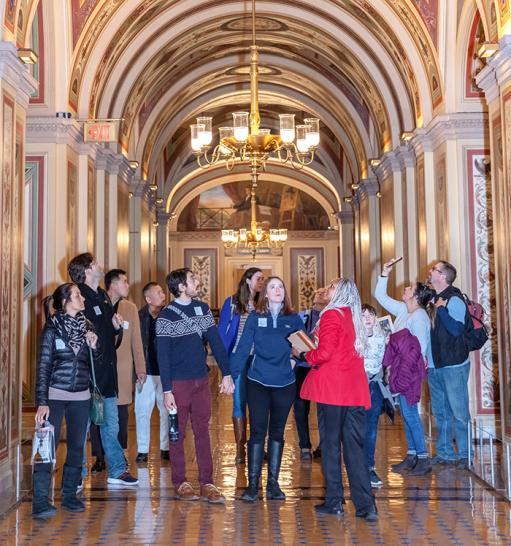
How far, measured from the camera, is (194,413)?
605 centimetres

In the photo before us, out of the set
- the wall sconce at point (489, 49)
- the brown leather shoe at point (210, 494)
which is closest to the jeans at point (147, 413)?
the brown leather shoe at point (210, 494)

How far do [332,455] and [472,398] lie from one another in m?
4.91

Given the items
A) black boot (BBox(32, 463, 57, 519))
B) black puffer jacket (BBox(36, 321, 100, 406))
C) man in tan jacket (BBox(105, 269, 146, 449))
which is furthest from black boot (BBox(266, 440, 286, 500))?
man in tan jacket (BBox(105, 269, 146, 449))

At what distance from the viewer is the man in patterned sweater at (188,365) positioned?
597cm

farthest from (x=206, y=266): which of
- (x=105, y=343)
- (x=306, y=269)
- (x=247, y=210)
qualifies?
(x=105, y=343)

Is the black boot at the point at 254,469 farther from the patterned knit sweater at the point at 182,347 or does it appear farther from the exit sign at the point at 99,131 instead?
the exit sign at the point at 99,131

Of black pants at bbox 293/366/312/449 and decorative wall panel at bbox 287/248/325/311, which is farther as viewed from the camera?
decorative wall panel at bbox 287/248/325/311

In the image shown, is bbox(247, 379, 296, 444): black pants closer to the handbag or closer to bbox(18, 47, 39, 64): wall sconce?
the handbag

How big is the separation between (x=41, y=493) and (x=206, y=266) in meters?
23.5

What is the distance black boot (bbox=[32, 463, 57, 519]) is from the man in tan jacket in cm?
170

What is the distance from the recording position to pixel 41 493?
5637 mm

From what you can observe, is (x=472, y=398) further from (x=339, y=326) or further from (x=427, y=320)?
(x=339, y=326)

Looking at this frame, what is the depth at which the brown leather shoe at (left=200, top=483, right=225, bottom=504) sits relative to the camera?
594 centimetres

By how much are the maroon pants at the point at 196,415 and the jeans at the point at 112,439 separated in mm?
728
